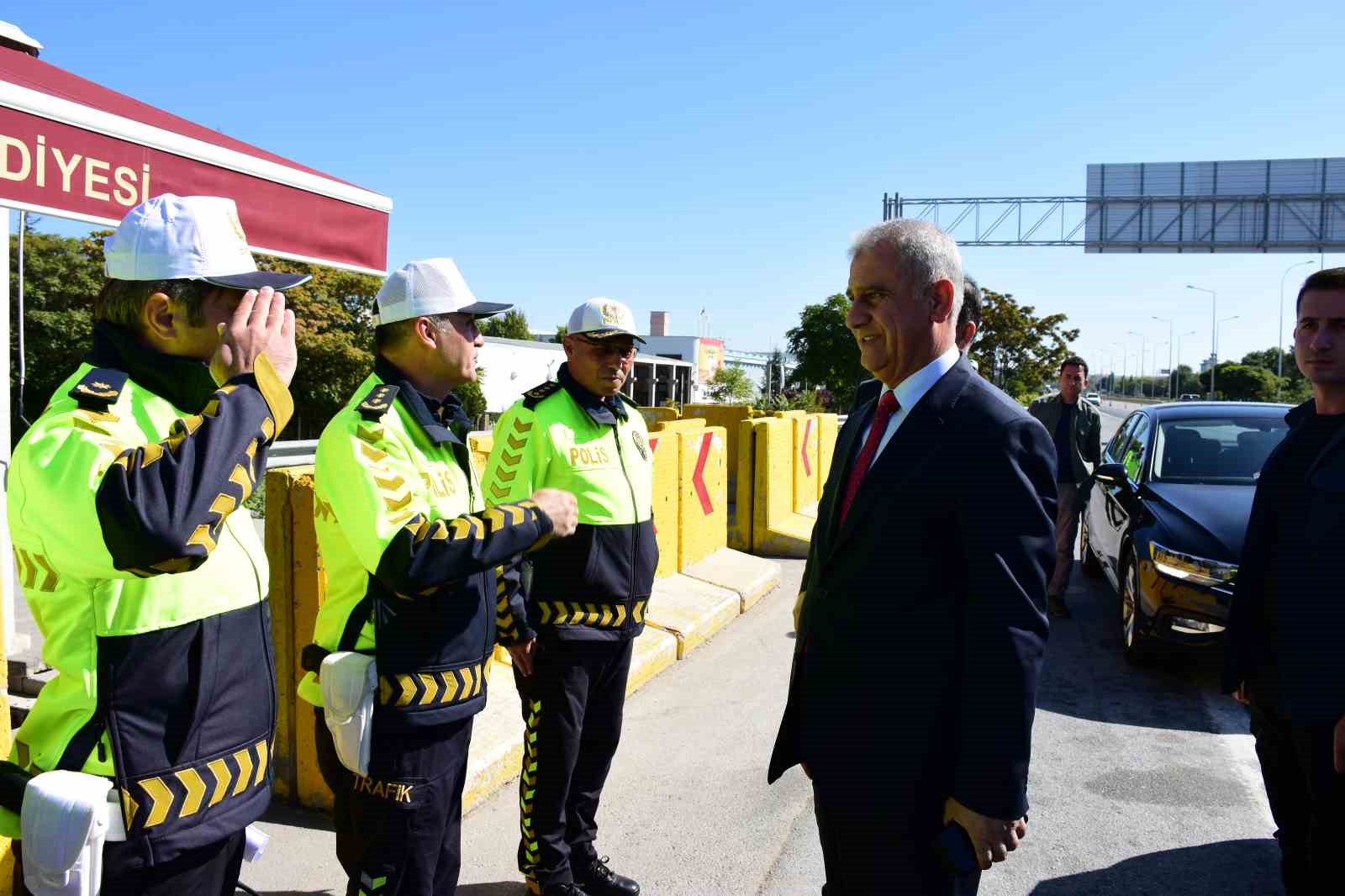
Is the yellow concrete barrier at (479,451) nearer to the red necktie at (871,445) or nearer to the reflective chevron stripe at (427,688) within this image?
the reflective chevron stripe at (427,688)

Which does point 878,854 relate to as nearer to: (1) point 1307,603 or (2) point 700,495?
(1) point 1307,603

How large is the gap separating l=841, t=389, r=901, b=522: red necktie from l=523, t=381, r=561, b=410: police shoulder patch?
5.35 ft

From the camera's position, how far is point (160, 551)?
5.39ft

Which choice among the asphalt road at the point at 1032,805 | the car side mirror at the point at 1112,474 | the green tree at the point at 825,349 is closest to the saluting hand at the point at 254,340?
the asphalt road at the point at 1032,805

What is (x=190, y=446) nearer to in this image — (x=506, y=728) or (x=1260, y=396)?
(x=506, y=728)

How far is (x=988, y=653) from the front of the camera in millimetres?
1924

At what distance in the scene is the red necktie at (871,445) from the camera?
228 cm

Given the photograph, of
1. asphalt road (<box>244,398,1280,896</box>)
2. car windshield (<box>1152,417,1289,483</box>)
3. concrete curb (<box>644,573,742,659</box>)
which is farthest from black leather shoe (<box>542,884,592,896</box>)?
car windshield (<box>1152,417,1289,483</box>)

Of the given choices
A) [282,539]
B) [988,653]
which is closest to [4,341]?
[282,539]

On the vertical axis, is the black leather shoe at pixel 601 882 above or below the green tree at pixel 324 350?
below

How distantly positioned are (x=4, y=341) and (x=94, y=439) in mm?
4332

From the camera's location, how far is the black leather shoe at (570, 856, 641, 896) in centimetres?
342

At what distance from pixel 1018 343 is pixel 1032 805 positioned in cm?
3645

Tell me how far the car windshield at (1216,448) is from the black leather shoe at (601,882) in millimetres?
5198
